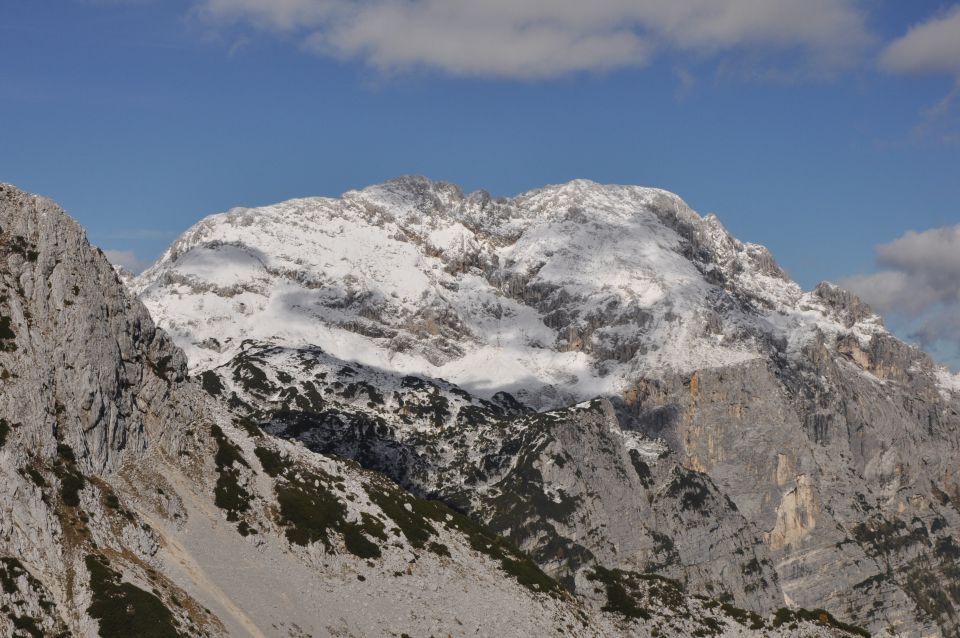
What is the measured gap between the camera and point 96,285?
123 meters

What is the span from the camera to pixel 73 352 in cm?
11412

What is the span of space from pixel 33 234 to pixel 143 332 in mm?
16419

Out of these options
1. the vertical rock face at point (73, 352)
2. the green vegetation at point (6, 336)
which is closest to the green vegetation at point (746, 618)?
the vertical rock face at point (73, 352)

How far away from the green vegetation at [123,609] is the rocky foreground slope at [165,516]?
0.50 ft

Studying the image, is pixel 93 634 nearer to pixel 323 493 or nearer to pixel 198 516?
pixel 198 516

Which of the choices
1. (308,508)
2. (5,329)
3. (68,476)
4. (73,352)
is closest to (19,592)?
(68,476)

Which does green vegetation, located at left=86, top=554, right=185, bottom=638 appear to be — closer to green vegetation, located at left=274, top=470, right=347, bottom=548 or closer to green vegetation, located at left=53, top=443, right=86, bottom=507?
green vegetation, located at left=53, top=443, right=86, bottom=507

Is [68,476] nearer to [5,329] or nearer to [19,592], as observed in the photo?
[5,329]

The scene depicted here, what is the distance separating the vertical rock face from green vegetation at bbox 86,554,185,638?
1443 centimetres

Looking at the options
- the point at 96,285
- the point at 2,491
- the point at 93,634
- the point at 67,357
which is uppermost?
the point at 96,285

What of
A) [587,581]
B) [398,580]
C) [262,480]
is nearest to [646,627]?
[587,581]

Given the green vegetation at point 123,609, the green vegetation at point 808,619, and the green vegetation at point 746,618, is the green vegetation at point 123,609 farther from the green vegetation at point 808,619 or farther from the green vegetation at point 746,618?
the green vegetation at point 808,619

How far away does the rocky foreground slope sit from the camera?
309 ft

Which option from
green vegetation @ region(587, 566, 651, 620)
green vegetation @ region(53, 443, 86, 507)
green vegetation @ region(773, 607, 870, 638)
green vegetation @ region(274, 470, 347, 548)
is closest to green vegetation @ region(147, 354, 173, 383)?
green vegetation @ region(274, 470, 347, 548)
